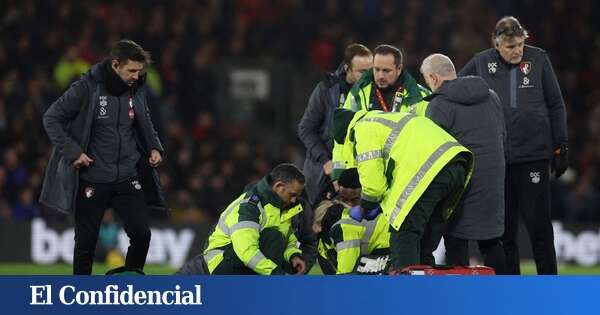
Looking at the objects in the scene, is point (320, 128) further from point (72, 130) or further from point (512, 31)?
point (72, 130)

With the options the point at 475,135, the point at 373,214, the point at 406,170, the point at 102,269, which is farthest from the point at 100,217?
the point at 102,269

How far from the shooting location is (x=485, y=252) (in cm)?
1020

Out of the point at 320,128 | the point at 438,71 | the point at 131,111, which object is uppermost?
the point at 438,71

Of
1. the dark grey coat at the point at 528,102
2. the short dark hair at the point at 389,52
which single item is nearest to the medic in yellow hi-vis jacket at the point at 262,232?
the short dark hair at the point at 389,52

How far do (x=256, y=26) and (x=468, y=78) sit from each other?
13.6 meters

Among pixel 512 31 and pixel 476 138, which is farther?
pixel 512 31

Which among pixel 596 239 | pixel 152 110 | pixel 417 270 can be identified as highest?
pixel 152 110

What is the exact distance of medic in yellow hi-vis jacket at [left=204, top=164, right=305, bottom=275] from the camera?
34.6 ft

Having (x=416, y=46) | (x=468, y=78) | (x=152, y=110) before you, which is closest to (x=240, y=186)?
(x=416, y=46)

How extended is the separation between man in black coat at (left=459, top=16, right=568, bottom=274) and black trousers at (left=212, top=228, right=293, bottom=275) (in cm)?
175

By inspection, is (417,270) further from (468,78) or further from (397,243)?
(468,78)

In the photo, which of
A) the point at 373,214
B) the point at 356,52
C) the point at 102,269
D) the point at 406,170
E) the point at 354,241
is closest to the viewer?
the point at 406,170

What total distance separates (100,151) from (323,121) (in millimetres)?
2305

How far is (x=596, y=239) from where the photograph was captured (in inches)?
771
